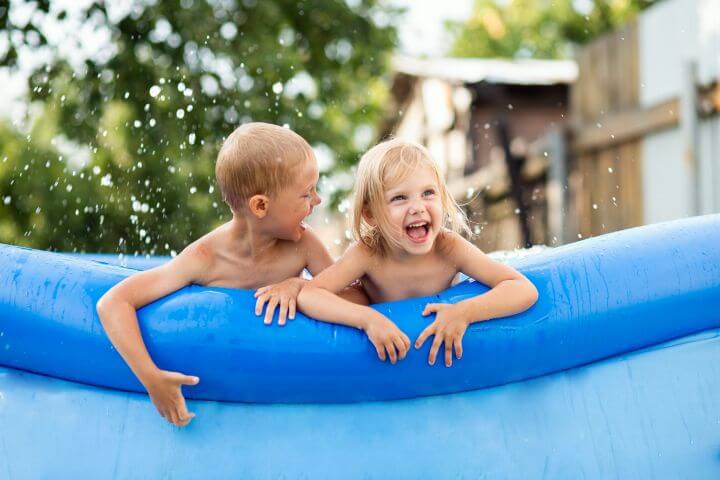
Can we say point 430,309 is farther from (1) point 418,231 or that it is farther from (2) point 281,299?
(2) point 281,299

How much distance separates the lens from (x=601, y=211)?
27.2 ft

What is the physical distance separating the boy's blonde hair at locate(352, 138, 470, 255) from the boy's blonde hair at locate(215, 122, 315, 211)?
160 mm

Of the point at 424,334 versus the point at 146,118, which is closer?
the point at 424,334

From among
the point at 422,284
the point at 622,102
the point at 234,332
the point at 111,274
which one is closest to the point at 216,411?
the point at 234,332

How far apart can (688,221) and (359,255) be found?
838mm

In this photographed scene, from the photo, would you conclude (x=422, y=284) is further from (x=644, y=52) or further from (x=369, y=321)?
(x=644, y=52)

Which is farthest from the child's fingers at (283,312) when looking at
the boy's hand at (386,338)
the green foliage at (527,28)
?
the green foliage at (527,28)

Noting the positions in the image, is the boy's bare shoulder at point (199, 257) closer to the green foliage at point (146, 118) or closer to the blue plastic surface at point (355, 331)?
the blue plastic surface at point (355, 331)

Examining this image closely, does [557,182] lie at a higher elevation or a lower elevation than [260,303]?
lower

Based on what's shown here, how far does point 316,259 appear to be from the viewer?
255 cm

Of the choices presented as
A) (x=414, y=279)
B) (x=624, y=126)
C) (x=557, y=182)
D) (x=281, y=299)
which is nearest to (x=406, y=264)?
(x=414, y=279)

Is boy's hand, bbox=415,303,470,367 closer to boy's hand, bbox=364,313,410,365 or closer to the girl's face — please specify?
boy's hand, bbox=364,313,410,365

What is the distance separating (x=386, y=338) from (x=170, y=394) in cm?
50

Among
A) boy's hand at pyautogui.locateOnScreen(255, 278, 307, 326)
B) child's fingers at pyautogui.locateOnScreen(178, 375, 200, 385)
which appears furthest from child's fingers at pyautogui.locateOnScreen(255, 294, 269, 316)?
child's fingers at pyautogui.locateOnScreen(178, 375, 200, 385)
